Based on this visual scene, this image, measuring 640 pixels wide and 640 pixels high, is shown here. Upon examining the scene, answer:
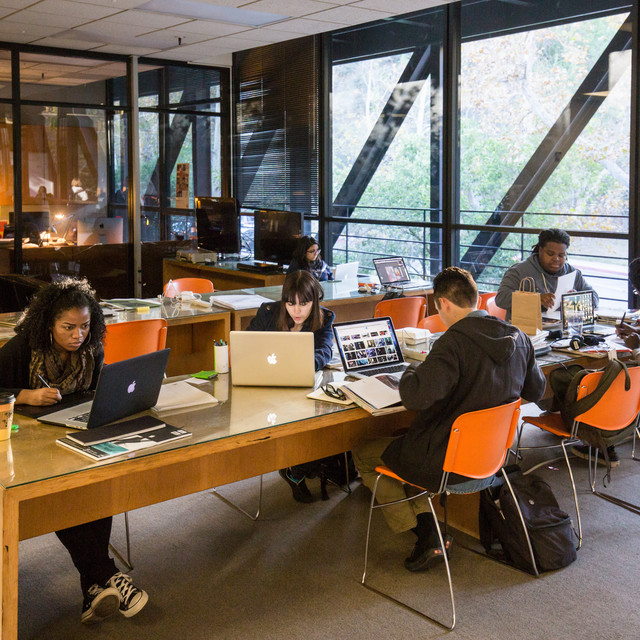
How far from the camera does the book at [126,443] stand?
8.13 ft

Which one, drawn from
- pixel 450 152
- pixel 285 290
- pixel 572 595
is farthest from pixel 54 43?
pixel 572 595

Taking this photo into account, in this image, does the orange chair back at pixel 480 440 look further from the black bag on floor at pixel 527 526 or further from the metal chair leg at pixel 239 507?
the metal chair leg at pixel 239 507

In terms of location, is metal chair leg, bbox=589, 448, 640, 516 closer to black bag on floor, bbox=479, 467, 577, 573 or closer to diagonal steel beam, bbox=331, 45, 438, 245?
black bag on floor, bbox=479, 467, 577, 573

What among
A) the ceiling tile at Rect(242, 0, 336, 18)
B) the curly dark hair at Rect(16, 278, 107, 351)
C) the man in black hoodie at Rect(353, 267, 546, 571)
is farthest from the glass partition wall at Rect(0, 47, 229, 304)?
the man in black hoodie at Rect(353, 267, 546, 571)

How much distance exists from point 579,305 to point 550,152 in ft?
7.70

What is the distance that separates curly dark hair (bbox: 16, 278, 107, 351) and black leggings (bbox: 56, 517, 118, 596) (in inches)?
29.4

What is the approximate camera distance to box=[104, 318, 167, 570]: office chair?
4422 millimetres

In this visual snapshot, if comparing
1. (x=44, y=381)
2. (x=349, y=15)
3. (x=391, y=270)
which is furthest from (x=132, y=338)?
(x=349, y=15)

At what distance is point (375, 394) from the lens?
3168 mm

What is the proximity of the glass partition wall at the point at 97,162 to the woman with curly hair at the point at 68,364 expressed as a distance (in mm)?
4461

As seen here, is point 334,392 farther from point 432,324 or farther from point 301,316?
point 432,324

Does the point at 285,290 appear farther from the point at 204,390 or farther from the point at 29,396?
the point at 29,396

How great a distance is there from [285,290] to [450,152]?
13.2 ft

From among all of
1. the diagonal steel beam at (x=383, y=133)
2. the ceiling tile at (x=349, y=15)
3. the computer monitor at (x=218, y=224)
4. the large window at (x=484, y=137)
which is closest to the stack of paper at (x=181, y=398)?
the ceiling tile at (x=349, y=15)
